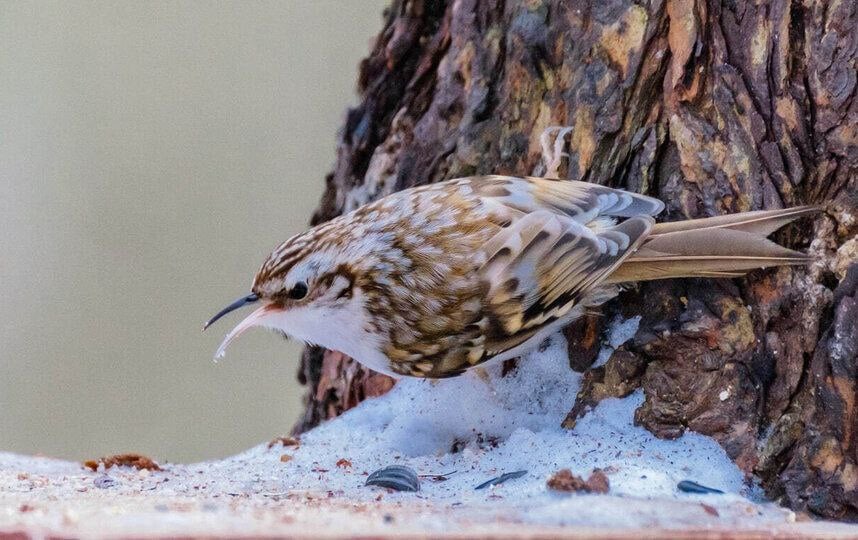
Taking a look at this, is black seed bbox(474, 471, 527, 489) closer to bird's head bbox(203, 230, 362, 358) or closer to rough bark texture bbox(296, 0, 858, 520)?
rough bark texture bbox(296, 0, 858, 520)

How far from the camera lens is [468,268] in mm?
2516

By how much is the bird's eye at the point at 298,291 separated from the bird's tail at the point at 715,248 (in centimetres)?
74

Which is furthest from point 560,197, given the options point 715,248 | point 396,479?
point 396,479

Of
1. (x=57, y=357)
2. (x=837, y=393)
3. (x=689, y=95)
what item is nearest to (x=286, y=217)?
(x=57, y=357)

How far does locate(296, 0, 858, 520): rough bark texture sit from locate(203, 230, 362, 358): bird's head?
0.47 m

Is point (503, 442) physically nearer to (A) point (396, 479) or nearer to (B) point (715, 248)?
(A) point (396, 479)

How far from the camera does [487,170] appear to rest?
→ 281 centimetres

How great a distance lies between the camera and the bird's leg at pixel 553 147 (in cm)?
261

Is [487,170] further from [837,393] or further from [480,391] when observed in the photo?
[837,393]

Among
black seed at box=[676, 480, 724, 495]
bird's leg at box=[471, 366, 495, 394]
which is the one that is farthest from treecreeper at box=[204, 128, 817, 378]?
black seed at box=[676, 480, 724, 495]

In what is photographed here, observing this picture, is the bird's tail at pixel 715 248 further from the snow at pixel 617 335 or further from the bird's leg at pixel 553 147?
the bird's leg at pixel 553 147

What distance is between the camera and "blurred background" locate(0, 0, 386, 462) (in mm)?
5820

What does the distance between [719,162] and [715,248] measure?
0.22 m

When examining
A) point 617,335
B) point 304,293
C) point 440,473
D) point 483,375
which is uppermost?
point 304,293
